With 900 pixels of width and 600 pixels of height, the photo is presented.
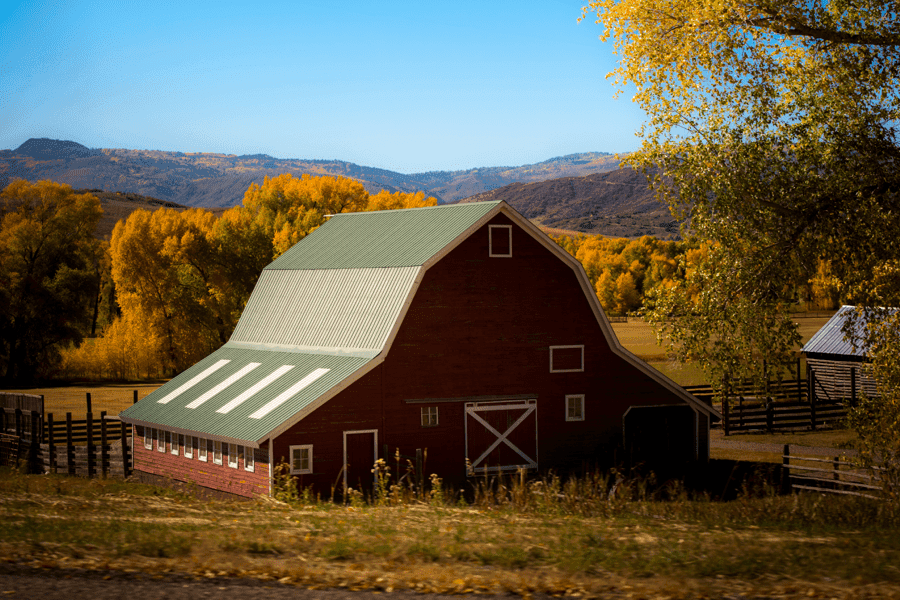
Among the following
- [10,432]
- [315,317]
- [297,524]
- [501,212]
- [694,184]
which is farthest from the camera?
[10,432]

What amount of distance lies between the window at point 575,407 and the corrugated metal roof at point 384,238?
20.1ft

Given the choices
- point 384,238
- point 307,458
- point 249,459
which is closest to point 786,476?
point 307,458

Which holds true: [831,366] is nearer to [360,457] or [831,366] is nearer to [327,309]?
[327,309]

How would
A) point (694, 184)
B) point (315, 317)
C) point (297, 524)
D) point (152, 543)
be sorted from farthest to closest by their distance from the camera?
1. point (315, 317)
2. point (694, 184)
3. point (297, 524)
4. point (152, 543)

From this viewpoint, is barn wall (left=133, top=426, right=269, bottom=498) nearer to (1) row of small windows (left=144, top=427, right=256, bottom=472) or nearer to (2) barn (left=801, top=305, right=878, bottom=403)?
(1) row of small windows (left=144, top=427, right=256, bottom=472)

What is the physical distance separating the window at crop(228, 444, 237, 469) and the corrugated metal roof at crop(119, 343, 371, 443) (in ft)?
1.51

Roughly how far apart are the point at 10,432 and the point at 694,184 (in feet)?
88.9

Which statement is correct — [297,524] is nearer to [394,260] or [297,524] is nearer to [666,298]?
[666,298]

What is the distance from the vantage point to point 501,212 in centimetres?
2859

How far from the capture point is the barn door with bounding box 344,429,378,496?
83.0 feet

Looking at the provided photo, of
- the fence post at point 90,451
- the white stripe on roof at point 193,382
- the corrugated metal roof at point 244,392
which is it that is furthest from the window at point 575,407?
the fence post at point 90,451

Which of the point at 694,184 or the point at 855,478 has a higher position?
the point at 694,184

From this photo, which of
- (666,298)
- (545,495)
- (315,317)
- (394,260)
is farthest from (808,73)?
(315,317)

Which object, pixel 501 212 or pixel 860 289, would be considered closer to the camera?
pixel 860 289
